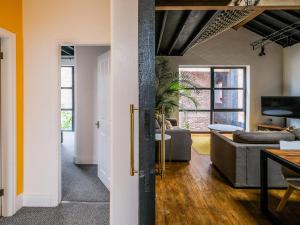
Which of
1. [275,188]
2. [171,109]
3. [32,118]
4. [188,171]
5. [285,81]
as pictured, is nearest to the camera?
[32,118]

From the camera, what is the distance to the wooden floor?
3117 mm

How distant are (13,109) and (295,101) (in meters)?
6.94

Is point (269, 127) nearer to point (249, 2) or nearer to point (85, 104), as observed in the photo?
point (85, 104)

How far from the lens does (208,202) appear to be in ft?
11.9

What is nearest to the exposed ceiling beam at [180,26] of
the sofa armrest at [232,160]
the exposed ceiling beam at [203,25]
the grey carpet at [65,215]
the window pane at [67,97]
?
the exposed ceiling beam at [203,25]

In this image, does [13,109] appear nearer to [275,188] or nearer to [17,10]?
[17,10]

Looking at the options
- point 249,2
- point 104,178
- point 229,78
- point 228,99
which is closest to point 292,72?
point 229,78

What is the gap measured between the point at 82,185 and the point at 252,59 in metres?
6.65

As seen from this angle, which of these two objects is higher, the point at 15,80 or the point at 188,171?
the point at 15,80

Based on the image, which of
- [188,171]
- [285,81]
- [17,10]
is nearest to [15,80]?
[17,10]

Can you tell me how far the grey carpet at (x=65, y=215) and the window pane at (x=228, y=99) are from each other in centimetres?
→ 673

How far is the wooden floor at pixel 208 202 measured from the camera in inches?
123

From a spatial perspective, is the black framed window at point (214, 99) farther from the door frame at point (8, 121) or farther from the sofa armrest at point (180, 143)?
the door frame at point (8, 121)

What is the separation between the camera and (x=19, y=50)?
328cm
